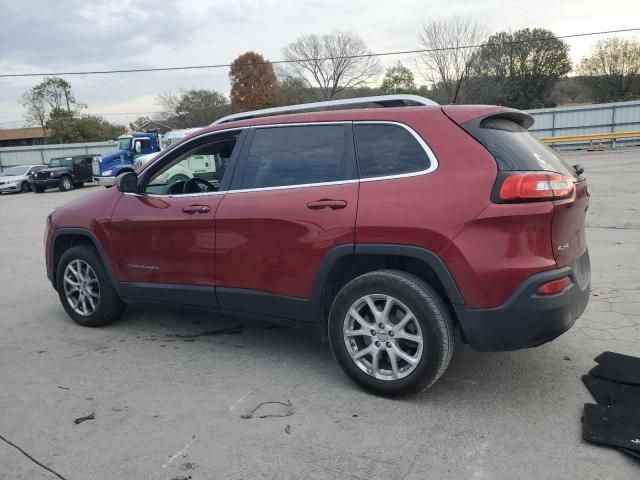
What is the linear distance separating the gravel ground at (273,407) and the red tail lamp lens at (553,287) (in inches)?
29.4

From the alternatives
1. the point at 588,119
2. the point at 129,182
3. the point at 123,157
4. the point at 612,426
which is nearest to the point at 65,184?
the point at 123,157

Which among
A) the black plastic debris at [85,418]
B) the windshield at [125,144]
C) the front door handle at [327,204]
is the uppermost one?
the windshield at [125,144]

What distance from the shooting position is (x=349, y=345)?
3492 mm

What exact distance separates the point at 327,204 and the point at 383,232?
17.5 inches

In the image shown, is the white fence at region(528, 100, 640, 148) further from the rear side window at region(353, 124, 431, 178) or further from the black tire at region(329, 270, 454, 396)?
the black tire at region(329, 270, 454, 396)

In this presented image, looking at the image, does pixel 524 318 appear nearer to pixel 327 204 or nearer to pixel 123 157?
pixel 327 204

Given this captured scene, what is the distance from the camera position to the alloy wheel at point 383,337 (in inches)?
130

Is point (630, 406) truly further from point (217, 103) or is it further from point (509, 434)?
point (217, 103)

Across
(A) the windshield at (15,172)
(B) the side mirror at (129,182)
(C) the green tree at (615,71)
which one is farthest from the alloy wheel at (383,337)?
(C) the green tree at (615,71)

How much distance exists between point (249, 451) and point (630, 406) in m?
2.20

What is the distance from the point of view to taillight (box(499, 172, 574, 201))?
9.85 ft

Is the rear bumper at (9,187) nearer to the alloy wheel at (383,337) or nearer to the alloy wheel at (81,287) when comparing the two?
the alloy wheel at (81,287)

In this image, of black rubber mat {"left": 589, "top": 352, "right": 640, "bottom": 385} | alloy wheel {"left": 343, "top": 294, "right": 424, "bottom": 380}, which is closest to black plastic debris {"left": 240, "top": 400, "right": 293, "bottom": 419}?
alloy wheel {"left": 343, "top": 294, "right": 424, "bottom": 380}

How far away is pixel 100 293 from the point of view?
4.91 meters
